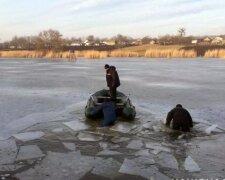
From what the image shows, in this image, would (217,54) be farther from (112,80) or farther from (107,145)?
(107,145)

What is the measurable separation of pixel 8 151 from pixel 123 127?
11.6 feet

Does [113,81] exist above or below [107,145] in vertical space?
above

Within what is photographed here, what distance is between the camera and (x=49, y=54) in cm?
5697

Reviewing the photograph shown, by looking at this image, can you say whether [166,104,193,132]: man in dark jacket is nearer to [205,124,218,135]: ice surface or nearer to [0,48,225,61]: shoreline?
[205,124,218,135]: ice surface

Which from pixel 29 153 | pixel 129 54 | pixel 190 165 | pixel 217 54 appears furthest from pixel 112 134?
pixel 129 54

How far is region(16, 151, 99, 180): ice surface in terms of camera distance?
721 cm

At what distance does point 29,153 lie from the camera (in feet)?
28.3

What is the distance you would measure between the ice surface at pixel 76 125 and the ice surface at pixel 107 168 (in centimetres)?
305

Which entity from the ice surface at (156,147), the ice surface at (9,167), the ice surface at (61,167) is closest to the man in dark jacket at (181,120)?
the ice surface at (156,147)

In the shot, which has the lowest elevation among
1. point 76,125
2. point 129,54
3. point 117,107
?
point 129,54

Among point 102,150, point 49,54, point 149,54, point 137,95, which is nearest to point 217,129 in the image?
point 102,150

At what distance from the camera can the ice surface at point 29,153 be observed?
8.33 meters

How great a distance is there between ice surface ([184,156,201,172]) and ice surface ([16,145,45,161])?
303 cm

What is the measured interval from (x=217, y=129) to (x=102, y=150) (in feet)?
12.1
